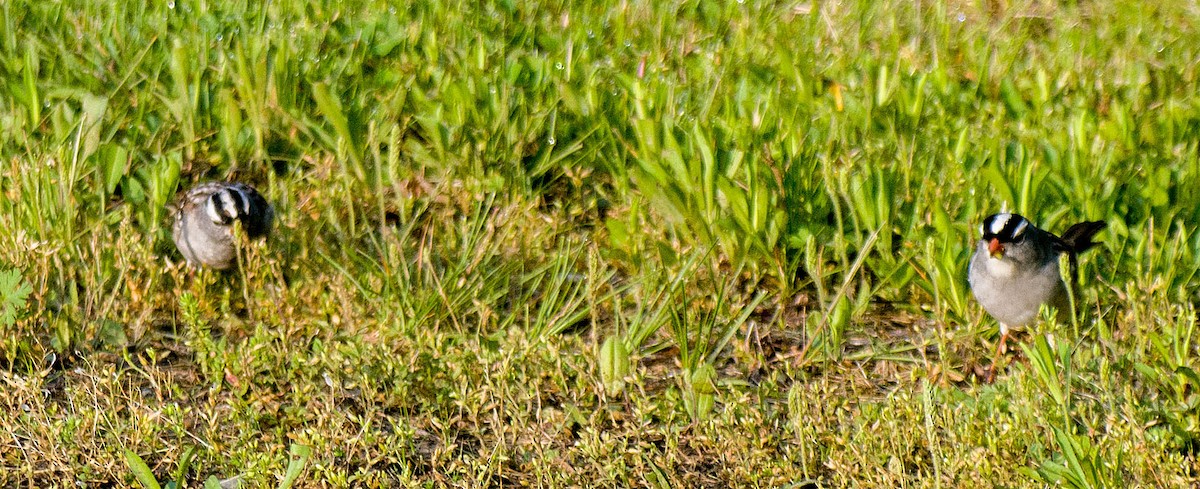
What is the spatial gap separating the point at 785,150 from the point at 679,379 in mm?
1298

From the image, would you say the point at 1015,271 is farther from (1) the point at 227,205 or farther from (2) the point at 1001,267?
(1) the point at 227,205

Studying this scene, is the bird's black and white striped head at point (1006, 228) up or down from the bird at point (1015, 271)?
up

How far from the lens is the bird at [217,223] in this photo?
199 inches

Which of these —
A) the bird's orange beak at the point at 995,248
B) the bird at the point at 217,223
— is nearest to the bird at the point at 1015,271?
the bird's orange beak at the point at 995,248

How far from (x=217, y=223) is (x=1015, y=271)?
2761mm

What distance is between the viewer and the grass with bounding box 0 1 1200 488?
4.18 metres

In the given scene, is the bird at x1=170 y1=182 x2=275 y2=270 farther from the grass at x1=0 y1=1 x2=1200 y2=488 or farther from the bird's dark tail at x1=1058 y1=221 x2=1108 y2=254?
the bird's dark tail at x1=1058 y1=221 x2=1108 y2=254

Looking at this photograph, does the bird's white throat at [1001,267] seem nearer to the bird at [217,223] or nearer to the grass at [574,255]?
the grass at [574,255]

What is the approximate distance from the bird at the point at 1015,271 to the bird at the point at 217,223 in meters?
2.54

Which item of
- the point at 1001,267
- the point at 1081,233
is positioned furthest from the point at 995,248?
the point at 1081,233

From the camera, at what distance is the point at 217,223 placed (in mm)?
5004

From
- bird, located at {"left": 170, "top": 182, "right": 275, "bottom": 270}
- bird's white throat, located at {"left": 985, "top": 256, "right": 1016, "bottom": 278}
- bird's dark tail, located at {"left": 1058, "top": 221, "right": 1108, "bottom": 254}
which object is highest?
bird's white throat, located at {"left": 985, "top": 256, "right": 1016, "bottom": 278}

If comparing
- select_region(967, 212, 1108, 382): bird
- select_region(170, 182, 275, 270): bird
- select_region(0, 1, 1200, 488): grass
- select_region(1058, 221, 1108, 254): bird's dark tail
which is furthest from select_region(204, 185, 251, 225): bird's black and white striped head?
select_region(1058, 221, 1108, 254): bird's dark tail

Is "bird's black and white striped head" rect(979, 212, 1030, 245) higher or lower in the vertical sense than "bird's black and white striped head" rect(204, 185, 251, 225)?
higher
